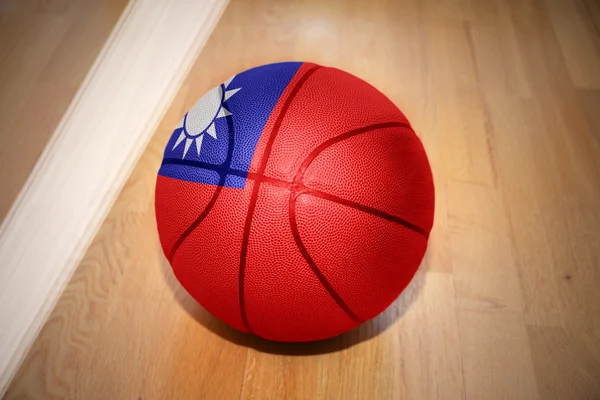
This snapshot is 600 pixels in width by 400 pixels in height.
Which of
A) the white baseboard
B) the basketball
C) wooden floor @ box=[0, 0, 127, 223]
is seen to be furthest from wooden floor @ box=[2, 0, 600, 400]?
wooden floor @ box=[0, 0, 127, 223]

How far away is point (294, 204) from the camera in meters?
1.04

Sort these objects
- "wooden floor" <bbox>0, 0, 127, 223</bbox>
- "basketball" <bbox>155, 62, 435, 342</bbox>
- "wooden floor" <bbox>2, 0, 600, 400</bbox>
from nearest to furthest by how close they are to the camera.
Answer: "basketball" <bbox>155, 62, 435, 342</bbox> < "wooden floor" <bbox>2, 0, 600, 400</bbox> < "wooden floor" <bbox>0, 0, 127, 223</bbox>

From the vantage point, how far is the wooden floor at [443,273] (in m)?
1.34

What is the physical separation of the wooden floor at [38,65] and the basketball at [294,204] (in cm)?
98

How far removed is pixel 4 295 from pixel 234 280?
2.99 feet

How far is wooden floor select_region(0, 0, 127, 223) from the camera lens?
189 centimetres

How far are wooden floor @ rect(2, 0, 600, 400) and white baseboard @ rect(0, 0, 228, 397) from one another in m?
0.06

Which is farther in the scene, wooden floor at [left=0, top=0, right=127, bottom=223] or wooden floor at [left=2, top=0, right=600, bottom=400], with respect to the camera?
wooden floor at [left=0, top=0, right=127, bottom=223]

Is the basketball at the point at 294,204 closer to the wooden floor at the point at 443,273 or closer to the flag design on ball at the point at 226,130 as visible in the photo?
the flag design on ball at the point at 226,130

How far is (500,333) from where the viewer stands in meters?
1.41

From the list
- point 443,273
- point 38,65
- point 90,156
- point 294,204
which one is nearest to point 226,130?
point 294,204

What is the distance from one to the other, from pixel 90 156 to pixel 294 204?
3.76 ft

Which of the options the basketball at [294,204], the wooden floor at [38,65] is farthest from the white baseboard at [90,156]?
the basketball at [294,204]

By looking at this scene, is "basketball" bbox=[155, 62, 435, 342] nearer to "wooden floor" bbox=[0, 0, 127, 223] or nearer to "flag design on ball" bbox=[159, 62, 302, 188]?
"flag design on ball" bbox=[159, 62, 302, 188]
